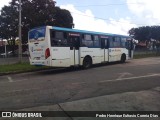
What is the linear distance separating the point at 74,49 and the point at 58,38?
6.08 ft

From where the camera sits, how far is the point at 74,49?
1883 cm

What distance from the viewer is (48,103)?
324 inches

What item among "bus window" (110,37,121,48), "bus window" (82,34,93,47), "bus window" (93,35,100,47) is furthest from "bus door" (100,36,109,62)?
"bus window" (82,34,93,47)

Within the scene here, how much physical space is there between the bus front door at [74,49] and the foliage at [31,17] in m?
32.0

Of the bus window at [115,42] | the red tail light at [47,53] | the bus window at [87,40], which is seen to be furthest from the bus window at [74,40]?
the bus window at [115,42]

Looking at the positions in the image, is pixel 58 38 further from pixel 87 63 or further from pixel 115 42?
pixel 115 42

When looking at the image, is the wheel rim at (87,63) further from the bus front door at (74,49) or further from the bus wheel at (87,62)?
the bus front door at (74,49)

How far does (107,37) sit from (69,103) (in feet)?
51.3

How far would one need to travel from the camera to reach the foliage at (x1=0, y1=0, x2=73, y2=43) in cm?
5053

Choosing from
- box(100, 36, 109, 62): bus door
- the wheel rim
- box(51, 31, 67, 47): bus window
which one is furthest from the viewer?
box(100, 36, 109, 62): bus door

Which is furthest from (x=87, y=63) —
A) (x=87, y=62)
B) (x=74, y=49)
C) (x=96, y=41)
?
(x=96, y=41)

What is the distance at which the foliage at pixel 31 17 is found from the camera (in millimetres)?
50531

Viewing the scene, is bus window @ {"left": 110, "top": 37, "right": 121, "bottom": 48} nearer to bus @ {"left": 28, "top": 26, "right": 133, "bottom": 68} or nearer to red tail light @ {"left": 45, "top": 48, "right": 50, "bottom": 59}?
bus @ {"left": 28, "top": 26, "right": 133, "bottom": 68}

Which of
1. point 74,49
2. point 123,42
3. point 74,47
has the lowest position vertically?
point 74,49
